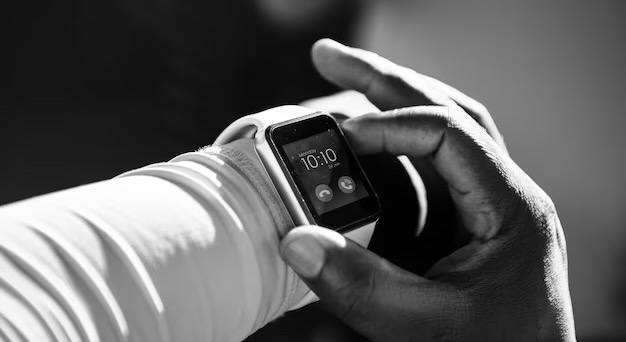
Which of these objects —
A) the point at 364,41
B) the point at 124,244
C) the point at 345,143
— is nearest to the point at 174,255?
the point at 124,244

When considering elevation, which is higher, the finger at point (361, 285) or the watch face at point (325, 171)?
the watch face at point (325, 171)

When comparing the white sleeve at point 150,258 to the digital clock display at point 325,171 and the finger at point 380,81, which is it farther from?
the finger at point 380,81

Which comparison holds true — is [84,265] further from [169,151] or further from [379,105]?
[169,151]

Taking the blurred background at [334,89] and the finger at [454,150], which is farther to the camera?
the blurred background at [334,89]

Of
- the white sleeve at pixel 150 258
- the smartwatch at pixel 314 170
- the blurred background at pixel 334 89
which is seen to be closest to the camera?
the white sleeve at pixel 150 258

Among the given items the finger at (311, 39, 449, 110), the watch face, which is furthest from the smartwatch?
the finger at (311, 39, 449, 110)

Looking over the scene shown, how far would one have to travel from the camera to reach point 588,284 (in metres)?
1.23

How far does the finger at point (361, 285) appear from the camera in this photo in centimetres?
50

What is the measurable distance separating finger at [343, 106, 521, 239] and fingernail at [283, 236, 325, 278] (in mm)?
138

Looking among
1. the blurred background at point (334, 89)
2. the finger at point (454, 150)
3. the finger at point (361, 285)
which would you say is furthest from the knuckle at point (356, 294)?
the blurred background at point (334, 89)

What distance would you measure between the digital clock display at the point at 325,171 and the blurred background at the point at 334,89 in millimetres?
543

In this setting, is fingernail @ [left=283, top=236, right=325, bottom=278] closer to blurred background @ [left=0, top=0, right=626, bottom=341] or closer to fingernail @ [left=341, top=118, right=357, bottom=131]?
fingernail @ [left=341, top=118, right=357, bottom=131]

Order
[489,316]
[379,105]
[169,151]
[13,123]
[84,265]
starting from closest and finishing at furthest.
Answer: [84,265] → [489,316] → [379,105] → [13,123] → [169,151]

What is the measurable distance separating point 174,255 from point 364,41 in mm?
801
